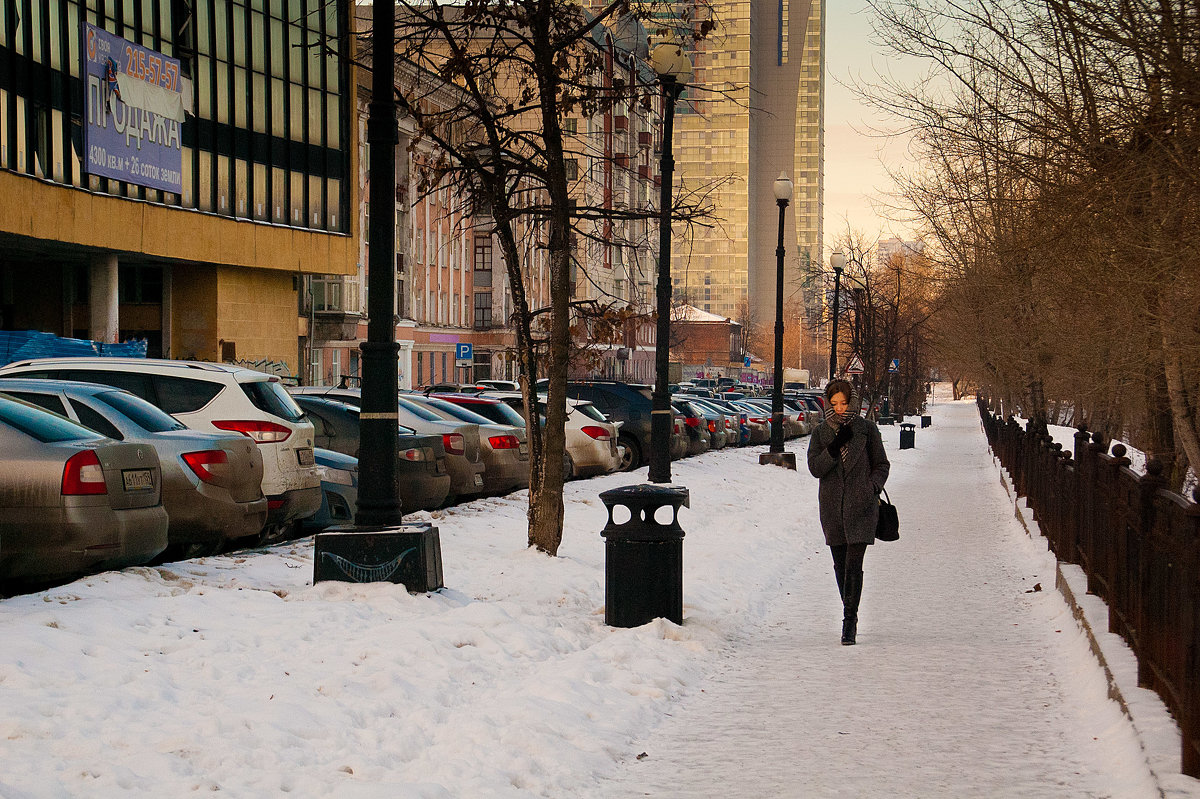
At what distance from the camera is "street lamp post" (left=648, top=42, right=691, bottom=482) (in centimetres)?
1543

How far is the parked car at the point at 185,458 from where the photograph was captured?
36.5 ft

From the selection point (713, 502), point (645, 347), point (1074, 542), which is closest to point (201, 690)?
point (1074, 542)

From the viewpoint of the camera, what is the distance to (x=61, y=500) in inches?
358

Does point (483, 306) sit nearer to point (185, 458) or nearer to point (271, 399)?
point (271, 399)

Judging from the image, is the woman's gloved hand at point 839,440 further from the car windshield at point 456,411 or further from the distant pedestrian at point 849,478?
the car windshield at point 456,411

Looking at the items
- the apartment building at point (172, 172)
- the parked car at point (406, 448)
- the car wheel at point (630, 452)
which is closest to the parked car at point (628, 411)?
the car wheel at point (630, 452)

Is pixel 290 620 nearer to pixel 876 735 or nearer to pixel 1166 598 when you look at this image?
pixel 876 735

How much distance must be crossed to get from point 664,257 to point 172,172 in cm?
2740

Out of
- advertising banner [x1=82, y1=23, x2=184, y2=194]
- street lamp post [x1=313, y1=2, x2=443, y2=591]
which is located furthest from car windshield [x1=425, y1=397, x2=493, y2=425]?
advertising banner [x1=82, y1=23, x2=184, y2=194]

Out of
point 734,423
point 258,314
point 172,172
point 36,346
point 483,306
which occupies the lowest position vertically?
point 734,423

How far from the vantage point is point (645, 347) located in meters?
126

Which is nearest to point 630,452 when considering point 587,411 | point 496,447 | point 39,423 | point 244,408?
point 587,411

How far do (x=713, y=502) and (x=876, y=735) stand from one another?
13520 mm

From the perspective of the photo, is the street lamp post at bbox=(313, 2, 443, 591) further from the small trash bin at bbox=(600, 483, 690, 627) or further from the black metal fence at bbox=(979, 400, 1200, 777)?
the black metal fence at bbox=(979, 400, 1200, 777)
